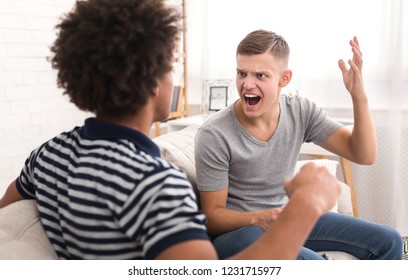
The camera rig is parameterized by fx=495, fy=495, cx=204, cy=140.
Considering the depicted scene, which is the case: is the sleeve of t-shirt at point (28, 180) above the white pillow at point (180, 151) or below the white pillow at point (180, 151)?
above

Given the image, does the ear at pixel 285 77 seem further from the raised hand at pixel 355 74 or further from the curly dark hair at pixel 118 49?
the curly dark hair at pixel 118 49

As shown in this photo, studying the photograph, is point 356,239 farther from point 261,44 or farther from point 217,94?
point 217,94

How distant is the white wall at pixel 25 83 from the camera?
2.50m

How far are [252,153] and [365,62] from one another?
1743 millimetres

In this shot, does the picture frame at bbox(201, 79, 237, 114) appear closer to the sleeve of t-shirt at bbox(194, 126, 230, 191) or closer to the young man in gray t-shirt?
the young man in gray t-shirt

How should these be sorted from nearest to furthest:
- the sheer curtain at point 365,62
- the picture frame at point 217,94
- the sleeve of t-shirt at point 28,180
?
the sleeve of t-shirt at point 28,180 → the sheer curtain at point 365,62 → the picture frame at point 217,94

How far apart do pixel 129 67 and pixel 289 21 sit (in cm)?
239

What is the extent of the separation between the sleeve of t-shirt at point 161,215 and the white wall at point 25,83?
1915mm

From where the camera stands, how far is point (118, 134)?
3.04 feet

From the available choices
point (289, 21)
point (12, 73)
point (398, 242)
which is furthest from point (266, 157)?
point (289, 21)

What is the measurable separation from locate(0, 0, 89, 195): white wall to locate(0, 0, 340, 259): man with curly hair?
164 centimetres

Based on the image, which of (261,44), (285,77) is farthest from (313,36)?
(261,44)

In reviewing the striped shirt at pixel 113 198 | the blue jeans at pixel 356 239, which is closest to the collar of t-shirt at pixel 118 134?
the striped shirt at pixel 113 198
